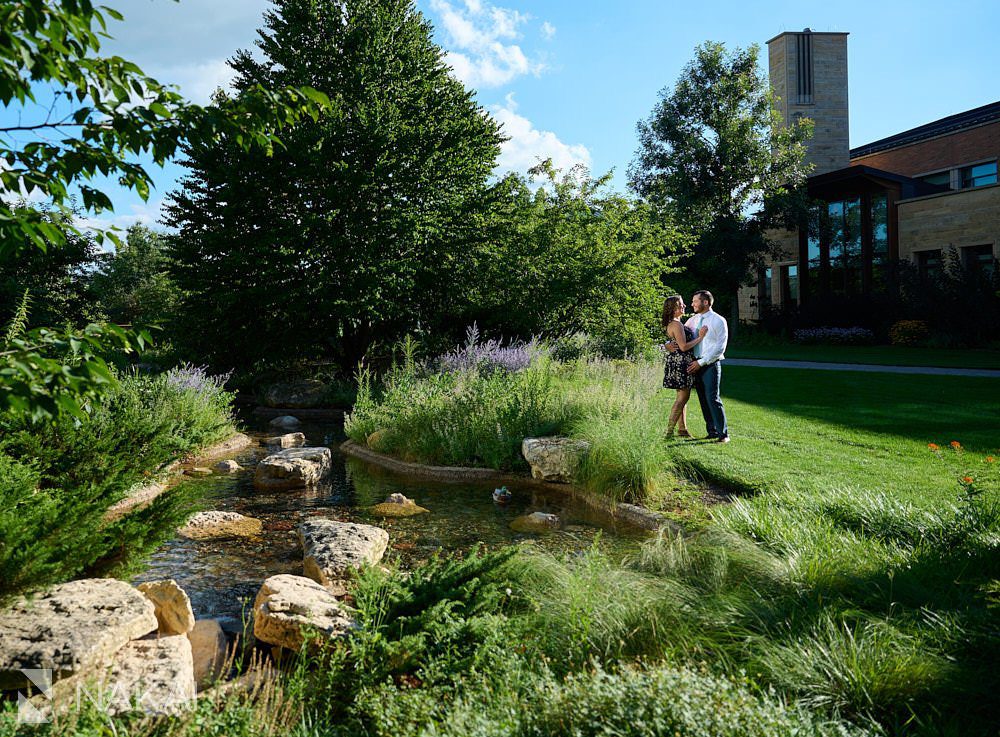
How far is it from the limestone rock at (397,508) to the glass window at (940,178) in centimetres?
3371

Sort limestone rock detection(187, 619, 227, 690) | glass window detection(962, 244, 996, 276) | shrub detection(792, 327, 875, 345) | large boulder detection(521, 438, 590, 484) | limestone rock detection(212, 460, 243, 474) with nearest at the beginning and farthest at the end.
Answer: limestone rock detection(187, 619, 227, 690), large boulder detection(521, 438, 590, 484), limestone rock detection(212, 460, 243, 474), glass window detection(962, 244, 996, 276), shrub detection(792, 327, 875, 345)

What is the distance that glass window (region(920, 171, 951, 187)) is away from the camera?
31625mm

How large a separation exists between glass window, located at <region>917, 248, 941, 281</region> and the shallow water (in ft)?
73.6

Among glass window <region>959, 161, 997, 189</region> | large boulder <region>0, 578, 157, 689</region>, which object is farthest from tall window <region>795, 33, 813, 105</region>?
large boulder <region>0, 578, 157, 689</region>

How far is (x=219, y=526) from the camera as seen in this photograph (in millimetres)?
7035

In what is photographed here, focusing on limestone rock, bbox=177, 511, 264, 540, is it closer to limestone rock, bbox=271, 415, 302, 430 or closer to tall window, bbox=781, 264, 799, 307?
limestone rock, bbox=271, 415, 302, 430

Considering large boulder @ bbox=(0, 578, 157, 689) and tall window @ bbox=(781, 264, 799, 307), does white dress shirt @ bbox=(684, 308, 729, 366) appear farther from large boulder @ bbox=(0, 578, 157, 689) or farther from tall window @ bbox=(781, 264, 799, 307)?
tall window @ bbox=(781, 264, 799, 307)

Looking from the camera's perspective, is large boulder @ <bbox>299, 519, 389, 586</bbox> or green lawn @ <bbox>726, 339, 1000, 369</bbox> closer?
large boulder @ <bbox>299, 519, 389, 586</bbox>

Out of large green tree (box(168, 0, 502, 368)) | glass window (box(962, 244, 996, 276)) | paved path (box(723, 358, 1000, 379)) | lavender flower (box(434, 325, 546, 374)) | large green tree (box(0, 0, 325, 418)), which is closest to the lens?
large green tree (box(0, 0, 325, 418))

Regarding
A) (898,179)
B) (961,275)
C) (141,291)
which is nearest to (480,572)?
(961,275)

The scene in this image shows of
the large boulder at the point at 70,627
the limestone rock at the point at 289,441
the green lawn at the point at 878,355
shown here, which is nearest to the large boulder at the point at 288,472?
the limestone rock at the point at 289,441

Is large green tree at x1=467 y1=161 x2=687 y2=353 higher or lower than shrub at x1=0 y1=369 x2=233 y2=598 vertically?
higher

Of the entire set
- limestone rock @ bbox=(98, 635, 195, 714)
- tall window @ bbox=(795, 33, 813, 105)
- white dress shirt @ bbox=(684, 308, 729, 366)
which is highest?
tall window @ bbox=(795, 33, 813, 105)

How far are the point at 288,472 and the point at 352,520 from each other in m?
2.20
